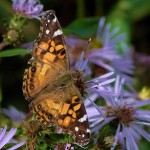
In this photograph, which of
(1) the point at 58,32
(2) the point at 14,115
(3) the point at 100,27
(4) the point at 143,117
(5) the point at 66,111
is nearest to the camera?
(5) the point at 66,111

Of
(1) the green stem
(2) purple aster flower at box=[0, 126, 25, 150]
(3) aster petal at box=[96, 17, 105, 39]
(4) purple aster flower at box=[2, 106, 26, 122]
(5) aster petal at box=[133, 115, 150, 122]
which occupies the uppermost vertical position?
(1) the green stem

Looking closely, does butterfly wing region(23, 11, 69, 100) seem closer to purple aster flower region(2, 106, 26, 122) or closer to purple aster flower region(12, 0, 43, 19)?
purple aster flower region(12, 0, 43, 19)

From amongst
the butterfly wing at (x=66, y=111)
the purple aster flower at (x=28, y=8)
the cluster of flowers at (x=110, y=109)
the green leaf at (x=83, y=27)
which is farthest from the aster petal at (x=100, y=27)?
the butterfly wing at (x=66, y=111)

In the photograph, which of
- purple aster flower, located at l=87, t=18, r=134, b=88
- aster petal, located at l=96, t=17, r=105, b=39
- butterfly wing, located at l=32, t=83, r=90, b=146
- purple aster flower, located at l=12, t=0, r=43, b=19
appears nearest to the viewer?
butterfly wing, located at l=32, t=83, r=90, b=146

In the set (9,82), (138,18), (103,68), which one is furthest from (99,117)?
(138,18)

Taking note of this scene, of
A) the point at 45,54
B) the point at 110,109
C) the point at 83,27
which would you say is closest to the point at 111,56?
the point at 83,27

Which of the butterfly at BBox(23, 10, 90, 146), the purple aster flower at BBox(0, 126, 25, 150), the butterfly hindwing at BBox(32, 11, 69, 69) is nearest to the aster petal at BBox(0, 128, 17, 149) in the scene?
the purple aster flower at BBox(0, 126, 25, 150)

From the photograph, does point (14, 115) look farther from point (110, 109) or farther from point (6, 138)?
point (6, 138)
